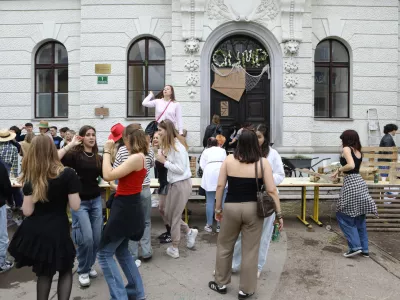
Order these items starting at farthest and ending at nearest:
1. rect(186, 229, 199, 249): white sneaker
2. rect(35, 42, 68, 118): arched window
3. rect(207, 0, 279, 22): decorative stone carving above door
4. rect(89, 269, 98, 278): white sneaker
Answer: rect(35, 42, 68, 118): arched window < rect(207, 0, 279, 22): decorative stone carving above door < rect(186, 229, 199, 249): white sneaker < rect(89, 269, 98, 278): white sneaker

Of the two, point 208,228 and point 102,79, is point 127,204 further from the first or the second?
point 102,79

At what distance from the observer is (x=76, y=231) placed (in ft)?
14.4

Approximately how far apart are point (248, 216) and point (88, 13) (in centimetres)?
964

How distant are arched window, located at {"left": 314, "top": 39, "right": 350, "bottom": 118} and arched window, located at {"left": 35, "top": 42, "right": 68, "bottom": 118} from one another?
8.29 metres

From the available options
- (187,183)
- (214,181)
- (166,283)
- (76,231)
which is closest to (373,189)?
(214,181)

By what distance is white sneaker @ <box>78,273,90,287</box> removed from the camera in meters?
4.43

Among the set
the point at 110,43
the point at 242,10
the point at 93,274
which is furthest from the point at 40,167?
the point at 242,10

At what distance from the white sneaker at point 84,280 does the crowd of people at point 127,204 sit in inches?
0.5

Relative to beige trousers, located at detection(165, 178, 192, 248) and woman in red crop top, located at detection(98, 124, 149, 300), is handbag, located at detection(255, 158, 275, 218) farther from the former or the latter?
beige trousers, located at detection(165, 178, 192, 248)

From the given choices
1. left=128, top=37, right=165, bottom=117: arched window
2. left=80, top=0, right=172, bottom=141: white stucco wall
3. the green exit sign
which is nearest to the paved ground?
left=80, top=0, right=172, bottom=141: white stucco wall

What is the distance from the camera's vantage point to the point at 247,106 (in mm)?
11531

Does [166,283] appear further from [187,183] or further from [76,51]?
[76,51]

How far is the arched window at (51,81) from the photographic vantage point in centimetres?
1223

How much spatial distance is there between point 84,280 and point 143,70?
27.5ft
